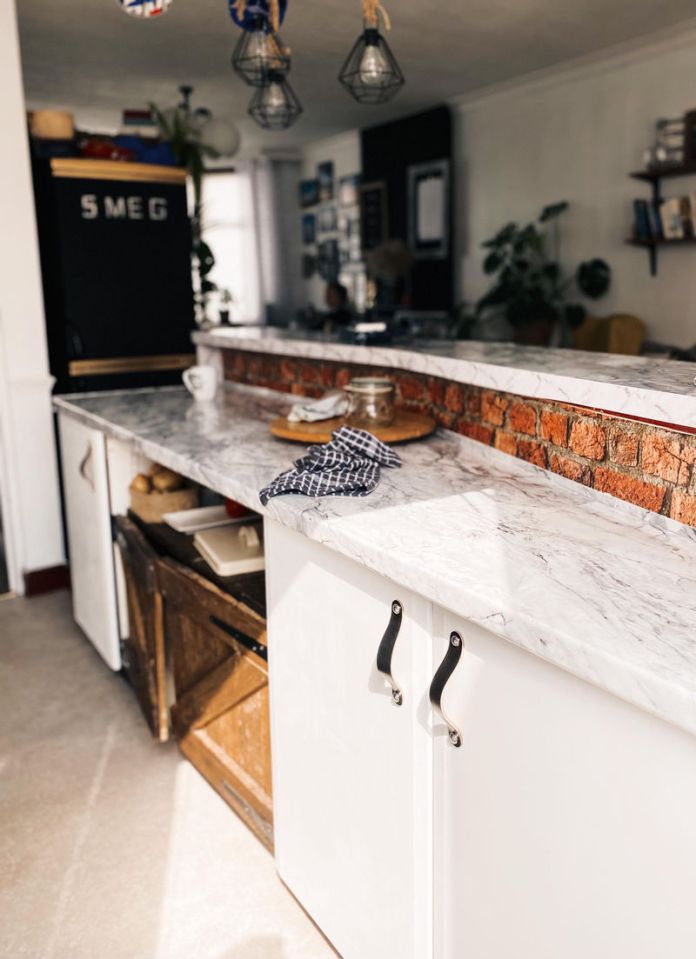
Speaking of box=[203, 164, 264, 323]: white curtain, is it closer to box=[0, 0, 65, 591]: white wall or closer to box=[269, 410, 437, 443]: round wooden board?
A: box=[0, 0, 65, 591]: white wall

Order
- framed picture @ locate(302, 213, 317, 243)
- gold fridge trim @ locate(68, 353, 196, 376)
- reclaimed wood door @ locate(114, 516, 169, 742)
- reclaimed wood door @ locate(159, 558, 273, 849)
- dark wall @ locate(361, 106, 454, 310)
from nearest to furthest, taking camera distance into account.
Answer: reclaimed wood door @ locate(159, 558, 273, 849)
reclaimed wood door @ locate(114, 516, 169, 742)
gold fridge trim @ locate(68, 353, 196, 376)
dark wall @ locate(361, 106, 454, 310)
framed picture @ locate(302, 213, 317, 243)

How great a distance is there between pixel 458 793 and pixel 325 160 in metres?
8.85

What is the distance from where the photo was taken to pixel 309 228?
9.71 meters

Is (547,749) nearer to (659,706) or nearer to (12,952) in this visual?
(659,706)

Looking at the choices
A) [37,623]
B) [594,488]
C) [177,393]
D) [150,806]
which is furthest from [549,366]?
[37,623]

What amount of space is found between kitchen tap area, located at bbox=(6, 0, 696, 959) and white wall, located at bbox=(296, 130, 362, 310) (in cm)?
327

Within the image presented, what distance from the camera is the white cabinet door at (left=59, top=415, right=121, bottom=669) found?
2691 mm

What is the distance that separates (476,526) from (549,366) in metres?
0.58

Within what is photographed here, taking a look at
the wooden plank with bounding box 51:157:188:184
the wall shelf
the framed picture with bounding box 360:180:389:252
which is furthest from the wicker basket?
the framed picture with bounding box 360:180:389:252

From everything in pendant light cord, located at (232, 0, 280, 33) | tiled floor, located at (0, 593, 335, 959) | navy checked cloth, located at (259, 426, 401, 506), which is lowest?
tiled floor, located at (0, 593, 335, 959)

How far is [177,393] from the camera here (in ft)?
11.1

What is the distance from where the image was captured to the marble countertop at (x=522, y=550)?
3.13ft

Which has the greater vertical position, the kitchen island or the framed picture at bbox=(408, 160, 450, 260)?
the framed picture at bbox=(408, 160, 450, 260)

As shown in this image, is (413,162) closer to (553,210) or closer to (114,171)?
(553,210)
